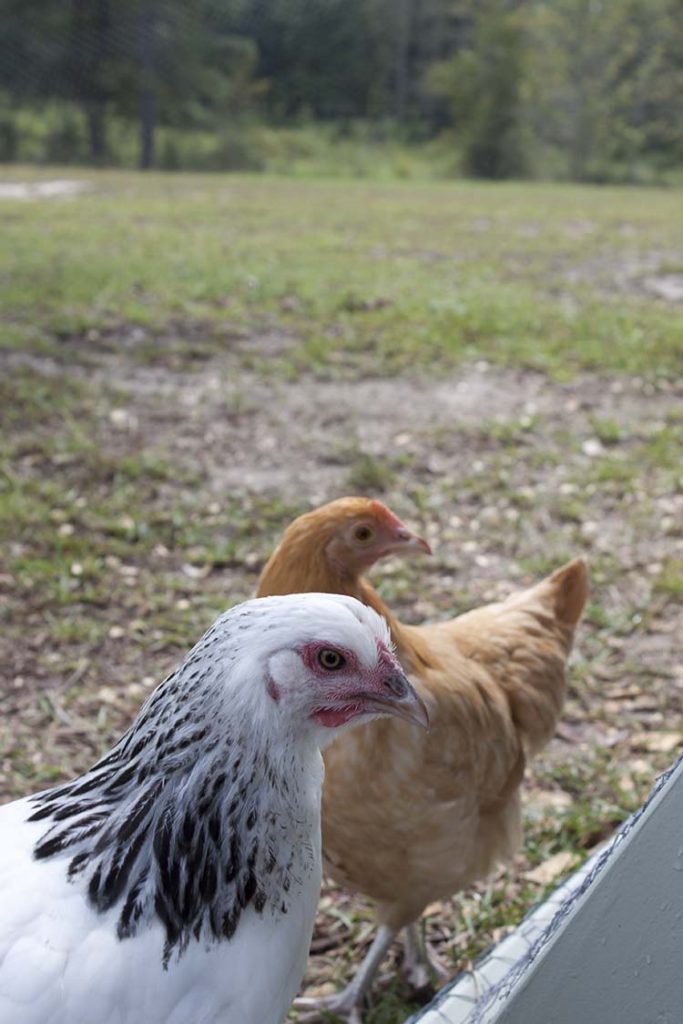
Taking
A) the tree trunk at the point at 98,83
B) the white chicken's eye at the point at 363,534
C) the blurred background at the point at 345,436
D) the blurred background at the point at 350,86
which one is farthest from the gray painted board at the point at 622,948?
the tree trunk at the point at 98,83

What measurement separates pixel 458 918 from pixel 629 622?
4.93 ft

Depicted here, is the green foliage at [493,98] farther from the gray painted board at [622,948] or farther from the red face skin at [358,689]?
the gray painted board at [622,948]

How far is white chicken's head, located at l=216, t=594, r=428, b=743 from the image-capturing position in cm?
151

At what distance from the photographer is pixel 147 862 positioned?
1.52 m

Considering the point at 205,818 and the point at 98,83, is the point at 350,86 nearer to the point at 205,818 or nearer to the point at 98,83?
the point at 98,83

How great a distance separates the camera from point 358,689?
1563mm

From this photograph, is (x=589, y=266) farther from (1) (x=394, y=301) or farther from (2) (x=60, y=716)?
(2) (x=60, y=716)

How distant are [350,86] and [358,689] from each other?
85.4 ft

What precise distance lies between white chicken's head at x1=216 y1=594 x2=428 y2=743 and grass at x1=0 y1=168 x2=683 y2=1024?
1.18 metres

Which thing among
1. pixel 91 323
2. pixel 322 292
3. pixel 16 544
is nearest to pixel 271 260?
pixel 322 292

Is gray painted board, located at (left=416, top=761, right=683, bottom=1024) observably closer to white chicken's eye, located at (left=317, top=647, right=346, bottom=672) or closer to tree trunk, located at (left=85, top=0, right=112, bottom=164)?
white chicken's eye, located at (left=317, top=647, right=346, bottom=672)

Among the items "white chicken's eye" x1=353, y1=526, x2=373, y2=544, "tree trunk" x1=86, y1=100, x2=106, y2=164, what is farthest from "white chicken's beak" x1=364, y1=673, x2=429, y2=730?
"tree trunk" x1=86, y1=100, x2=106, y2=164

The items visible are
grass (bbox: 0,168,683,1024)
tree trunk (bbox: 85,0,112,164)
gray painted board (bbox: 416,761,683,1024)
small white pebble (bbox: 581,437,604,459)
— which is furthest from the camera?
tree trunk (bbox: 85,0,112,164)

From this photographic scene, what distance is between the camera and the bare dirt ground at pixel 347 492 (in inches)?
119
